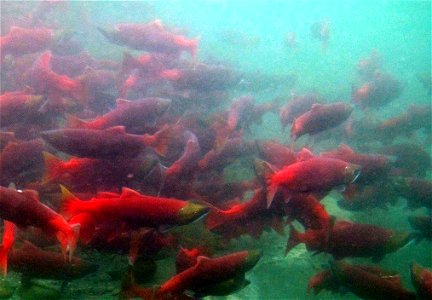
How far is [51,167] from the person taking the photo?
13.6 ft

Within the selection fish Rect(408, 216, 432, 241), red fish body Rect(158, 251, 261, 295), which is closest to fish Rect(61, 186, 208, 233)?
red fish body Rect(158, 251, 261, 295)

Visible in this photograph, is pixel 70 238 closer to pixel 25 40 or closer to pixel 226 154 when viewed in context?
pixel 226 154

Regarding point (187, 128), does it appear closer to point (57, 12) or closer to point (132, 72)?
point (132, 72)

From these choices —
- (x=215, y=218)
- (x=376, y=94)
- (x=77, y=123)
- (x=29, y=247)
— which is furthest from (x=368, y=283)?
(x=376, y=94)

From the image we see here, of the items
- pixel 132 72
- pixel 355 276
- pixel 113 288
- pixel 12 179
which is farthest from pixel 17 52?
pixel 355 276

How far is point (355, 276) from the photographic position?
448cm

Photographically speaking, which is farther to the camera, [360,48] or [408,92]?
[360,48]

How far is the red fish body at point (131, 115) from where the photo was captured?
15.4ft

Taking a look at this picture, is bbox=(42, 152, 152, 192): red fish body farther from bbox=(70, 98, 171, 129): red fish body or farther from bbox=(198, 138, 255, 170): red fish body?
bbox=(198, 138, 255, 170): red fish body

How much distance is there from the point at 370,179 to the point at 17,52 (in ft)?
25.8

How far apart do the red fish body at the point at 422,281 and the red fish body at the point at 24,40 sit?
8199 millimetres

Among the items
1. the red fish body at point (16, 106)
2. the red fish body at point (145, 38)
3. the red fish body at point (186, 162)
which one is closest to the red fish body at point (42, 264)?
the red fish body at point (186, 162)

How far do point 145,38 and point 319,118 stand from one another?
4.17 m

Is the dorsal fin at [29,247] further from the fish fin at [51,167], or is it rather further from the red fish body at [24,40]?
the red fish body at [24,40]
